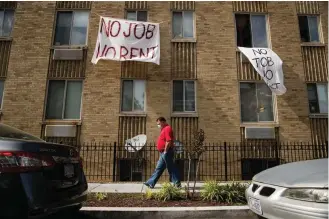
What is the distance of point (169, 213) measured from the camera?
5.32m

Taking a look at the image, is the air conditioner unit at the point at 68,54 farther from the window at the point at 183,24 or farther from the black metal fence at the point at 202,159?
the window at the point at 183,24

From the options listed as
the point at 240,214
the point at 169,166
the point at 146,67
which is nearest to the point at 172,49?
the point at 146,67

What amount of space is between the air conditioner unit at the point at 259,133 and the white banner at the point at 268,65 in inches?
55.5

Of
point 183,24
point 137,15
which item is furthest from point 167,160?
point 137,15

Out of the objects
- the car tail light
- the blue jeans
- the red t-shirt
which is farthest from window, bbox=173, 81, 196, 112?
the car tail light

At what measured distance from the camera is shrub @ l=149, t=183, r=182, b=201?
6266 millimetres

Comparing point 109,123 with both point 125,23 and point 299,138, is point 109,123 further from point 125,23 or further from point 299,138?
point 299,138

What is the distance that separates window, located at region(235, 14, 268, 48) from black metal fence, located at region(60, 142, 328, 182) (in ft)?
13.6

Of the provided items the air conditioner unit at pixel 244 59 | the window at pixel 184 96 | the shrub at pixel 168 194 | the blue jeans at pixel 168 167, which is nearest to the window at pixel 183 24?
the window at pixel 184 96

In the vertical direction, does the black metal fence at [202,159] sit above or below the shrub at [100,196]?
above

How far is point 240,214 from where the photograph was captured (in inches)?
210

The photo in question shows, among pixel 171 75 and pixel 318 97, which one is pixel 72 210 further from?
pixel 318 97

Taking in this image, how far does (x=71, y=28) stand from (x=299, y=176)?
10593 millimetres

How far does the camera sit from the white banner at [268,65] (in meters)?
10.3
